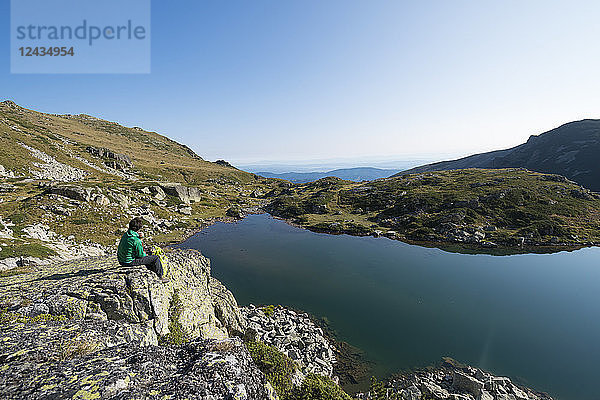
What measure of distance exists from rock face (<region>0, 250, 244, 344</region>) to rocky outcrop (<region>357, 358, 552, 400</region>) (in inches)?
→ 547

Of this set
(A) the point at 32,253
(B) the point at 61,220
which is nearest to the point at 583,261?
(A) the point at 32,253

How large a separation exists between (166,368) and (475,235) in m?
68.0

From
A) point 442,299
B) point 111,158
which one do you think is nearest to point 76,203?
point 442,299

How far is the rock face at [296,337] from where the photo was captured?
2022cm

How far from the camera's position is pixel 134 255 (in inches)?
515

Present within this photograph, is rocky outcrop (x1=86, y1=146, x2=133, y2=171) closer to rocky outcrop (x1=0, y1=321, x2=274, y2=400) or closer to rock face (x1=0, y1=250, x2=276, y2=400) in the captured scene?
rock face (x1=0, y1=250, x2=276, y2=400)

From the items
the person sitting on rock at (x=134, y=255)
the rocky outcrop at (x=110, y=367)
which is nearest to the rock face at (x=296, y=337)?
the person sitting on rock at (x=134, y=255)

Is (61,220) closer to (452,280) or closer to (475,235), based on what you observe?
(452,280)

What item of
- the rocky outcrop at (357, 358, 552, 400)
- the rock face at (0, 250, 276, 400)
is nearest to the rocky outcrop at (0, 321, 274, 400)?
the rock face at (0, 250, 276, 400)

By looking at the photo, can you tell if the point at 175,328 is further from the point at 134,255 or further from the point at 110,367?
the point at 110,367

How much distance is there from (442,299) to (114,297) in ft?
118

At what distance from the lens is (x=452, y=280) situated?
37.7m

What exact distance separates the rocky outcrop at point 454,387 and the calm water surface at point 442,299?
1365mm

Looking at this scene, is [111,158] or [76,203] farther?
[111,158]
